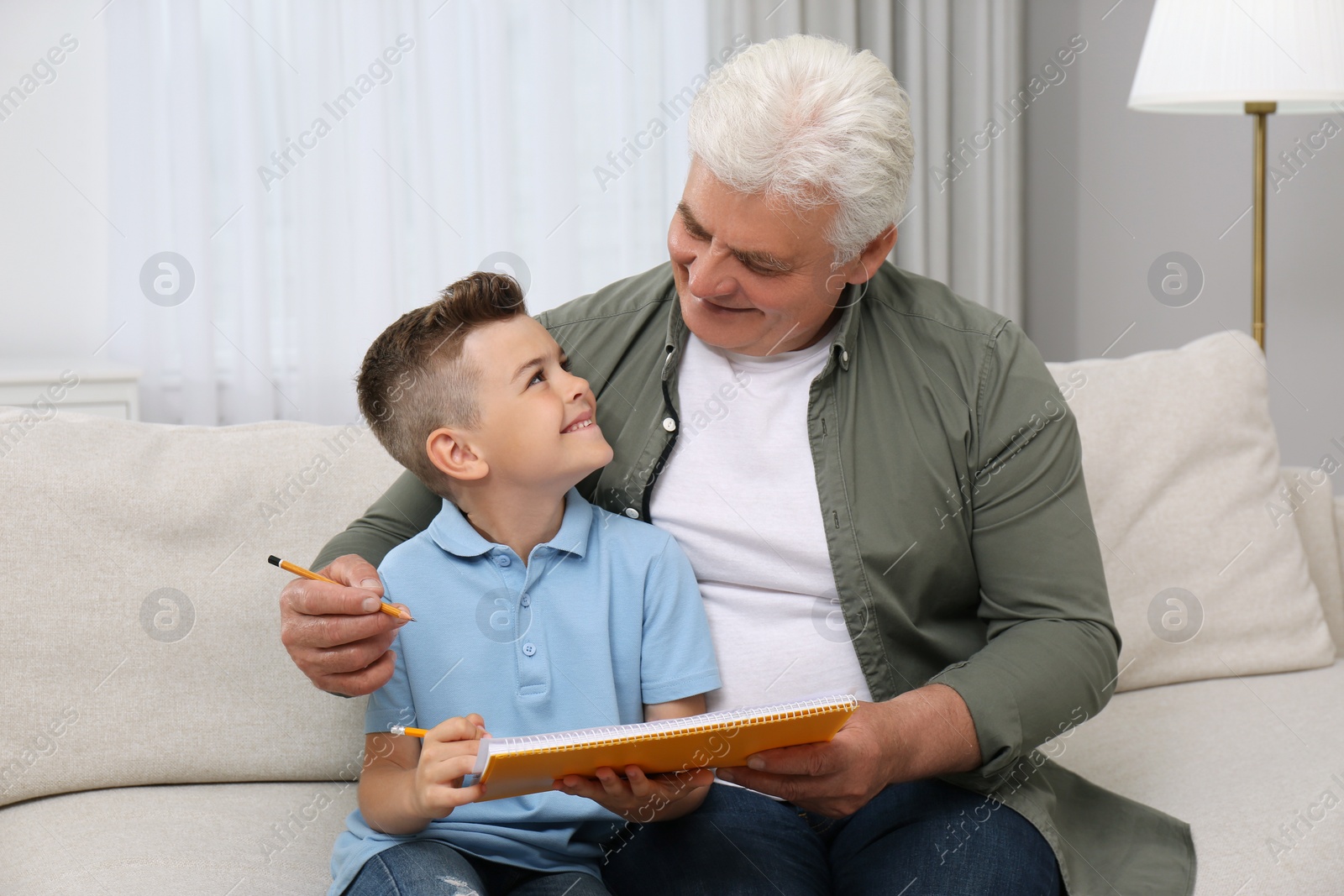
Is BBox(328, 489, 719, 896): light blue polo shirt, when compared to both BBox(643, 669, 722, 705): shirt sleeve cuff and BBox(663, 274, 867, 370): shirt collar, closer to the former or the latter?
BBox(643, 669, 722, 705): shirt sleeve cuff

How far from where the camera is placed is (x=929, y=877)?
1084 millimetres

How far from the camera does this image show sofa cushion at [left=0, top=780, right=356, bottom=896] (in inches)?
44.8

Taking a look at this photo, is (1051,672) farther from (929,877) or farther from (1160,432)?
(1160,432)

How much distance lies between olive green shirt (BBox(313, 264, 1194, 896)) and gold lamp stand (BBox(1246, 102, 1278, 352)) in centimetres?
138

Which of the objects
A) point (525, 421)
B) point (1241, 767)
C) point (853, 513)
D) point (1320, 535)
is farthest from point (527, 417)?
point (1320, 535)

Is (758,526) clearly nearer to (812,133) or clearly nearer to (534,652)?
(534,652)

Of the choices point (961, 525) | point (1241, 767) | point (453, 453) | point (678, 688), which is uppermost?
point (453, 453)

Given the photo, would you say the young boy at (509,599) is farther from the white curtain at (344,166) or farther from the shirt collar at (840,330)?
the white curtain at (344,166)

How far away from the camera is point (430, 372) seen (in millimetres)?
1196

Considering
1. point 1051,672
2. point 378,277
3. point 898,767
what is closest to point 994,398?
point 1051,672

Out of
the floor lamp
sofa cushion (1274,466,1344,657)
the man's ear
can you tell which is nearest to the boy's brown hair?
the man's ear

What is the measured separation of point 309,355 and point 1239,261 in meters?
2.40

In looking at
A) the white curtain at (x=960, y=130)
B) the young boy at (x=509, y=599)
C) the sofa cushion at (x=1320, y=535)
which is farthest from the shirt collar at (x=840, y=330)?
the white curtain at (x=960, y=130)

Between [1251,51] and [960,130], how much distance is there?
1.35 metres
